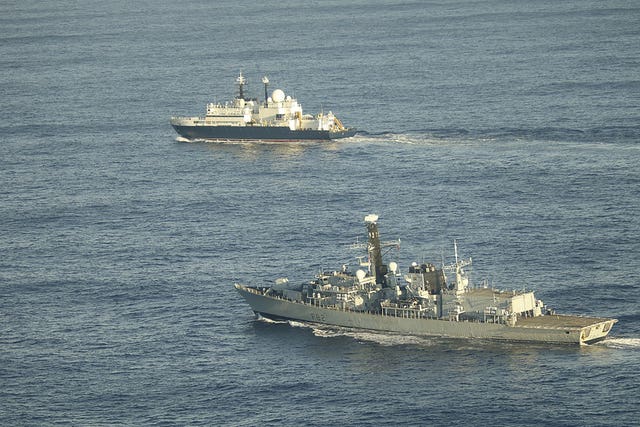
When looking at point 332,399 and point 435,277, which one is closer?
point 332,399

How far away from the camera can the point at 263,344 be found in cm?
17138

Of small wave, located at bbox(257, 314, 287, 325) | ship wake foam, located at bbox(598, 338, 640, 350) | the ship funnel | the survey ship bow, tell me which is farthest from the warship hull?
the ship funnel

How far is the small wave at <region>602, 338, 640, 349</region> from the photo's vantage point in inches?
6319

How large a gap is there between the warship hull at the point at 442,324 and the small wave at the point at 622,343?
91 cm

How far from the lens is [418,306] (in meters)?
170

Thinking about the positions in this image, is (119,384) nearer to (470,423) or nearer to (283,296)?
(283,296)

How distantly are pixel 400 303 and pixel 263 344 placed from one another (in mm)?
15401

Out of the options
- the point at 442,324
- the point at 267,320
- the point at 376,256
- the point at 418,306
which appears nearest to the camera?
the point at 442,324

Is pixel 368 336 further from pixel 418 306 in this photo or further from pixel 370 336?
pixel 418 306

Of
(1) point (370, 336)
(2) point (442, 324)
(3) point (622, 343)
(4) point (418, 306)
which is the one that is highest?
(4) point (418, 306)

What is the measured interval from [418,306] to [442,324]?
12.5 ft

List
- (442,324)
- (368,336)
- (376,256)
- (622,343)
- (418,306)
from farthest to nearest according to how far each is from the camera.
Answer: (376,256) → (368,336) → (418,306) → (442,324) → (622,343)

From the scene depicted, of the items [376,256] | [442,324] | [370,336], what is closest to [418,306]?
[442,324]

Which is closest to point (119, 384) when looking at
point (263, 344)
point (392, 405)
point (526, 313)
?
point (263, 344)
